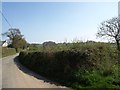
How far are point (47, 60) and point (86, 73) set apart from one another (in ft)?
21.5

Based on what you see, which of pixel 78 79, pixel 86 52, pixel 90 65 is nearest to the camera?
pixel 78 79

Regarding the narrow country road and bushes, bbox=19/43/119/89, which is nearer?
bushes, bbox=19/43/119/89

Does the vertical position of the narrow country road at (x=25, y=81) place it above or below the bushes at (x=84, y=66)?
below

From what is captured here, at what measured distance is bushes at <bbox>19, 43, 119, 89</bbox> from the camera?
41.3ft

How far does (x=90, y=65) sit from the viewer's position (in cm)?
1445

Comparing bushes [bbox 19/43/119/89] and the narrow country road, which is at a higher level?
bushes [bbox 19/43/119/89]

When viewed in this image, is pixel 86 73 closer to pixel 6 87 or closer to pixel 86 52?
pixel 86 52

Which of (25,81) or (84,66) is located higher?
(84,66)

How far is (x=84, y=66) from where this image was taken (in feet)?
47.3

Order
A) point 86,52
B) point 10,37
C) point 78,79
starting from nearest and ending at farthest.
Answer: point 78,79 < point 86,52 < point 10,37

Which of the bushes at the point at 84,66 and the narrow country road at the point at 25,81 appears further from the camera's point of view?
the narrow country road at the point at 25,81

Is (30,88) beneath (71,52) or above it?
beneath


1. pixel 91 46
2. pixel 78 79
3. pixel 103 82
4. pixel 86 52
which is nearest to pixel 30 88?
pixel 78 79

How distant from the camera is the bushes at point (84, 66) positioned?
41.3ft
